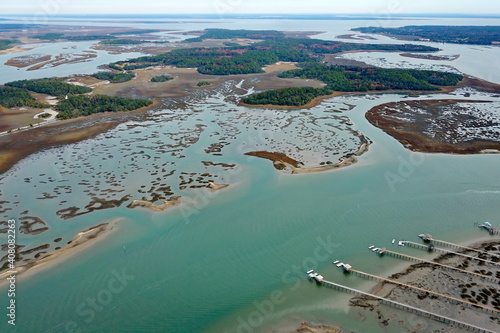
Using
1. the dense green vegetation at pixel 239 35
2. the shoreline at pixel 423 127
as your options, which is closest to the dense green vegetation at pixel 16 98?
the shoreline at pixel 423 127

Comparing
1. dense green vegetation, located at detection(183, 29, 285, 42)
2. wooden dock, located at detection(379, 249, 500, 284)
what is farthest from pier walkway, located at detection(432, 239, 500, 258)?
dense green vegetation, located at detection(183, 29, 285, 42)

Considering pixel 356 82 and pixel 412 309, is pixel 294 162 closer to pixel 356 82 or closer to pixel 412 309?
pixel 412 309

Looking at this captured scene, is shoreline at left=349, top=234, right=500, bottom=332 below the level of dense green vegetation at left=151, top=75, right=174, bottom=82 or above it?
below

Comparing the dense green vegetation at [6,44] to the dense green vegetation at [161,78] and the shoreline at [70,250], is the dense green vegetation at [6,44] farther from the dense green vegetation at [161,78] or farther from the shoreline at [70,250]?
the shoreline at [70,250]

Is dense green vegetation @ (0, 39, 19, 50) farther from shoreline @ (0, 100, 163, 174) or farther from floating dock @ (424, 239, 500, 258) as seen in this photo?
floating dock @ (424, 239, 500, 258)

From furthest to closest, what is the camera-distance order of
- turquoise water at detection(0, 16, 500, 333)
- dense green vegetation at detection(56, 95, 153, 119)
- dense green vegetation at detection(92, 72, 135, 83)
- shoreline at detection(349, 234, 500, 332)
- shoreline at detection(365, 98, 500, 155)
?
dense green vegetation at detection(92, 72, 135, 83) → dense green vegetation at detection(56, 95, 153, 119) → shoreline at detection(365, 98, 500, 155) → turquoise water at detection(0, 16, 500, 333) → shoreline at detection(349, 234, 500, 332)

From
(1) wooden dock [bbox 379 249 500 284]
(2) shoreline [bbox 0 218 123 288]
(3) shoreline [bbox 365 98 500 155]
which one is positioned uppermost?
(3) shoreline [bbox 365 98 500 155]
